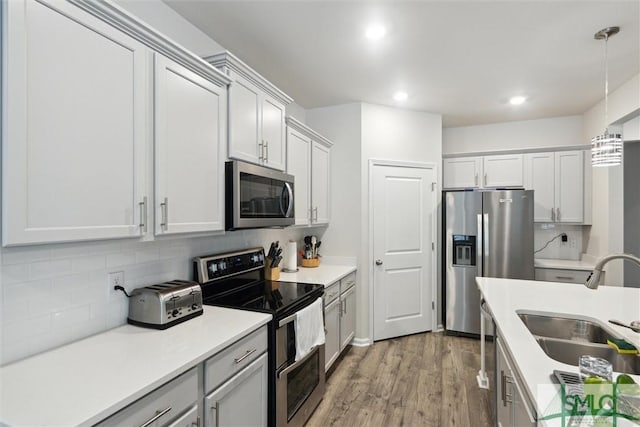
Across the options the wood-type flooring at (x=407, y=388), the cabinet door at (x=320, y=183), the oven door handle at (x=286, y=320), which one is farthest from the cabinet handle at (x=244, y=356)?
the cabinet door at (x=320, y=183)

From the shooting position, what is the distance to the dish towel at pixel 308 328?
197 centimetres

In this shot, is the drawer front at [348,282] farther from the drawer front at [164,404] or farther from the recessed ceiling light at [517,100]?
the recessed ceiling light at [517,100]

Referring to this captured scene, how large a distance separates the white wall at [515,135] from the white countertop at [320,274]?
2585 mm

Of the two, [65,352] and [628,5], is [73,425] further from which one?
[628,5]

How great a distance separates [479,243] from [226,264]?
293 cm

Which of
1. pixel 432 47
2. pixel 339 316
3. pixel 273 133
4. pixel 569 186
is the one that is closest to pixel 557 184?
pixel 569 186

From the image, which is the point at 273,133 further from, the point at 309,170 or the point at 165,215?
the point at 165,215

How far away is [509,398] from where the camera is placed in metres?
1.50

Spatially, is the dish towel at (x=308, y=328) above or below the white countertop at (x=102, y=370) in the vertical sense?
below

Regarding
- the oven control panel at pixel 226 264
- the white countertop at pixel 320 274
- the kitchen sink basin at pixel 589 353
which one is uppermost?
the oven control panel at pixel 226 264

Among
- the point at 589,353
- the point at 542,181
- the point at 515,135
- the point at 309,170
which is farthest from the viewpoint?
the point at 515,135

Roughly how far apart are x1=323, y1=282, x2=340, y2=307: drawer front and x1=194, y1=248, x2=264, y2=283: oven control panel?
59cm

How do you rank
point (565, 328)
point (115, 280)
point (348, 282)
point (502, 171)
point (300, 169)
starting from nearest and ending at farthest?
1. point (115, 280)
2. point (565, 328)
3. point (300, 169)
4. point (348, 282)
5. point (502, 171)

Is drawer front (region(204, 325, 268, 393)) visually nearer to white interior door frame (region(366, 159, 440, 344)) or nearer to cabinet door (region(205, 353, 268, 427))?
cabinet door (region(205, 353, 268, 427))
